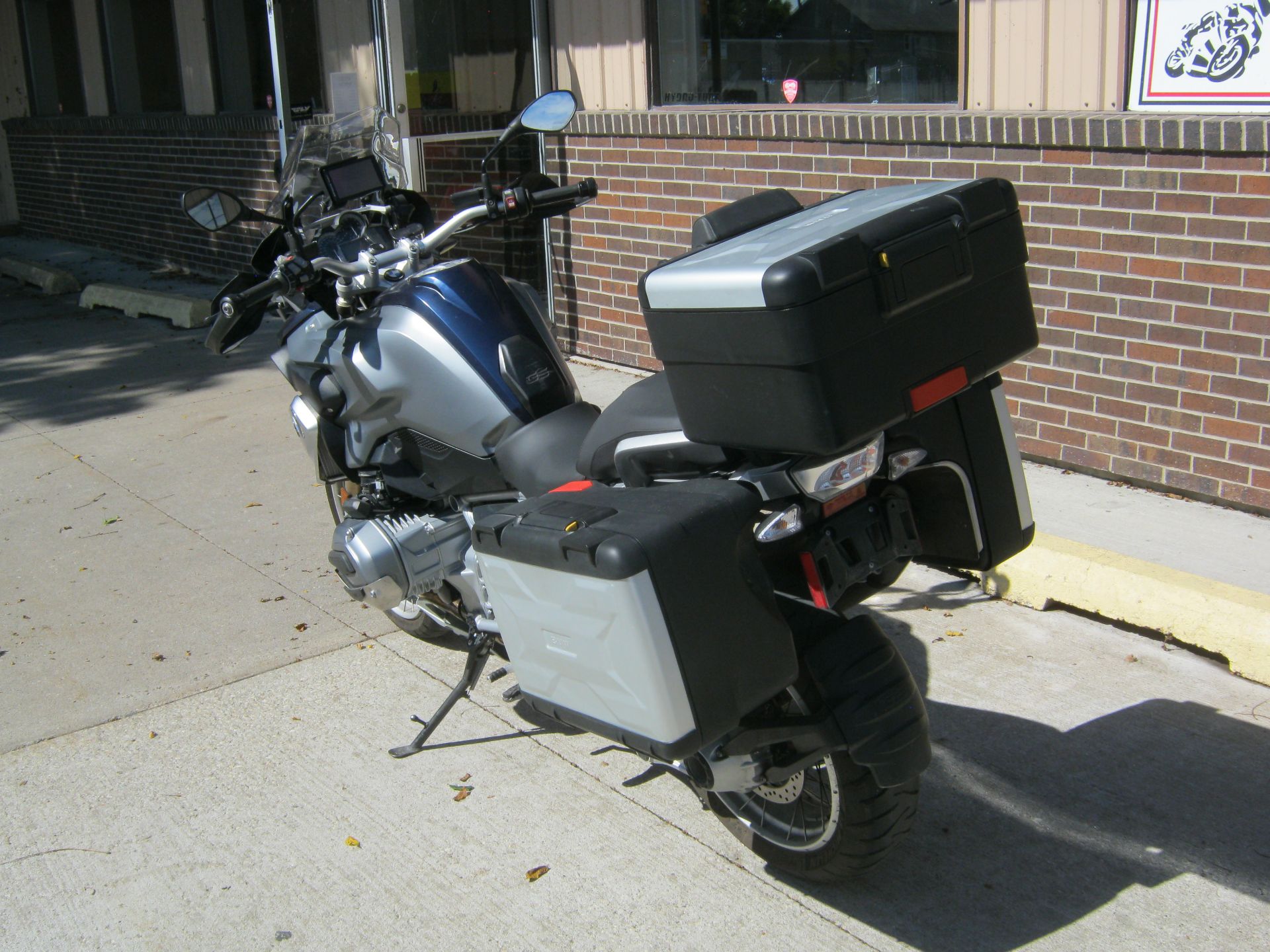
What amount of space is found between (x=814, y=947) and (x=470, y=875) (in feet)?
2.75

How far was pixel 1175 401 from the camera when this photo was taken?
4.70 metres

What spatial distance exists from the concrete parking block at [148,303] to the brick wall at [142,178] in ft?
3.14

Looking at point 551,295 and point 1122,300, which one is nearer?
point 1122,300

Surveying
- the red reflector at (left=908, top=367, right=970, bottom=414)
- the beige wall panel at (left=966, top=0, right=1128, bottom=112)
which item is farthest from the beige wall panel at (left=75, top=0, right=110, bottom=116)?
the red reflector at (left=908, top=367, right=970, bottom=414)

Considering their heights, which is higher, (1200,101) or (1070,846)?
(1200,101)

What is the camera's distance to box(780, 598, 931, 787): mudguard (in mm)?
2465

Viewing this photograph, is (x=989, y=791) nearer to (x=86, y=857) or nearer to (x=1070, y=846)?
(x=1070, y=846)

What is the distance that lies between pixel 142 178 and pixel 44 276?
1428 mm

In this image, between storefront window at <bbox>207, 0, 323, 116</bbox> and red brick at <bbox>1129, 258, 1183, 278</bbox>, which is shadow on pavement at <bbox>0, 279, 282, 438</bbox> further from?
red brick at <bbox>1129, 258, 1183, 278</bbox>

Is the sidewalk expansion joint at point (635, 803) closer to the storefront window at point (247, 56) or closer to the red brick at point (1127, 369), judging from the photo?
the red brick at point (1127, 369)

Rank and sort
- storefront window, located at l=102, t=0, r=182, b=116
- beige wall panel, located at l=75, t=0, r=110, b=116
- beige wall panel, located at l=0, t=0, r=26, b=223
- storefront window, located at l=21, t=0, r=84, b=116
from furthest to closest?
beige wall panel, located at l=0, t=0, r=26, b=223 < storefront window, located at l=21, t=0, r=84, b=116 < beige wall panel, located at l=75, t=0, r=110, b=116 < storefront window, located at l=102, t=0, r=182, b=116

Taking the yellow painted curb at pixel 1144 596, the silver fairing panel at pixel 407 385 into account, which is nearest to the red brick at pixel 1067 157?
the yellow painted curb at pixel 1144 596

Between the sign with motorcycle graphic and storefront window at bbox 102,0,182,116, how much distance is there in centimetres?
960

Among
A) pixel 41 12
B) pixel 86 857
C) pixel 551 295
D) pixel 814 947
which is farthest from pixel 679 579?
pixel 41 12
